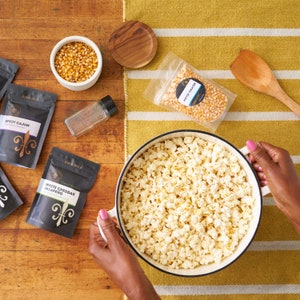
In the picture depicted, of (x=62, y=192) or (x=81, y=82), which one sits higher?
(x=81, y=82)

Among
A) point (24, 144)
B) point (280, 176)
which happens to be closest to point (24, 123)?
point (24, 144)

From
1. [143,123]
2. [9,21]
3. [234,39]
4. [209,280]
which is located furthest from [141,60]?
[209,280]

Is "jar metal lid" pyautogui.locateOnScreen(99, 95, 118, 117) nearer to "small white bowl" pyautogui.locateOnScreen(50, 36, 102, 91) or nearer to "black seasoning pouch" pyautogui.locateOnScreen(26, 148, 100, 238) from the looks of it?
Answer: "small white bowl" pyautogui.locateOnScreen(50, 36, 102, 91)

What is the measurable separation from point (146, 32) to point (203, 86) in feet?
0.91

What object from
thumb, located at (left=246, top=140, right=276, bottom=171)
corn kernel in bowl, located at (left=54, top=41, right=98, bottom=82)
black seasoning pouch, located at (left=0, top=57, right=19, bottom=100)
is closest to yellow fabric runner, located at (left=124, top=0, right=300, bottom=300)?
corn kernel in bowl, located at (left=54, top=41, right=98, bottom=82)

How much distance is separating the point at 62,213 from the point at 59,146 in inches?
9.1

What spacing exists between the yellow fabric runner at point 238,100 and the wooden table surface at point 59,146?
0.26 ft

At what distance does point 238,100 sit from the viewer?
1.51 m

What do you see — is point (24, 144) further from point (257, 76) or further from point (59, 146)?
point (257, 76)

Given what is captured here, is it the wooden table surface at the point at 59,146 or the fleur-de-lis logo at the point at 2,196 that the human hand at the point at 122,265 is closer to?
the wooden table surface at the point at 59,146

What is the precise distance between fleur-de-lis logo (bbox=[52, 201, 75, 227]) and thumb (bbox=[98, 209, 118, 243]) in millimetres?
262

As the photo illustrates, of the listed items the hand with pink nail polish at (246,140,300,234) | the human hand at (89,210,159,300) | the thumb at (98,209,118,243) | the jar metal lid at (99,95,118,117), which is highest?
the hand with pink nail polish at (246,140,300,234)

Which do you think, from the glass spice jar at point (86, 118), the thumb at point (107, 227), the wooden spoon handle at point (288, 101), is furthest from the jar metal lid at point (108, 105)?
the wooden spoon handle at point (288, 101)

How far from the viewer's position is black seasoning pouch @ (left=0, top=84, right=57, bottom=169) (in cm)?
146
